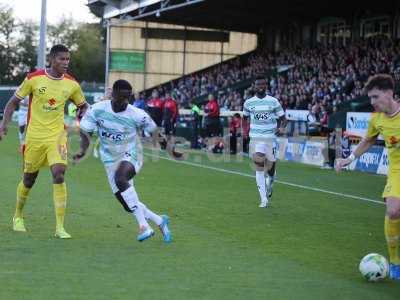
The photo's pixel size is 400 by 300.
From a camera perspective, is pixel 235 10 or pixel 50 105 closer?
pixel 50 105

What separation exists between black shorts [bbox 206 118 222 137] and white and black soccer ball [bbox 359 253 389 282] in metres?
23.5

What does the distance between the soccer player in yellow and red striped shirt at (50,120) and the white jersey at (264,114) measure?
5.37 m

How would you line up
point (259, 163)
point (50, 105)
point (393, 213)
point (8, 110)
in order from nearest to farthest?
1. point (393, 213)
2. point (50, 105)
3. point (8, 110)
4. point (259, 163)

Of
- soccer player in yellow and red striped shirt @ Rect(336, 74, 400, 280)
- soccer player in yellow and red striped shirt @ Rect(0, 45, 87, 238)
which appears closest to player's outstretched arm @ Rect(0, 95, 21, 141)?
soccer player in yellow and red striped shirt @ Rect(0, 45, 87, 238)

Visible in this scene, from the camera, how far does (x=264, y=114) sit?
15336 mm

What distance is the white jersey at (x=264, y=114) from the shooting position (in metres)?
15.3

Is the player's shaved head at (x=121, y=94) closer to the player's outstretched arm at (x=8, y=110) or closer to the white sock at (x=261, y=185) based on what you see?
the player's outstretched arm at (x=8, y=110)

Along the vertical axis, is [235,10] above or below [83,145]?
above

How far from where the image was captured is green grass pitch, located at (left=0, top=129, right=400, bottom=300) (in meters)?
7.63

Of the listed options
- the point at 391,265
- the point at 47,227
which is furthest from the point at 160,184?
the point at 391,265

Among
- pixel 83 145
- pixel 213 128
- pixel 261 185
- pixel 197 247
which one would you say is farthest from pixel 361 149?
pixel 213 128

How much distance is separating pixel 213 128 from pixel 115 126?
858 inches

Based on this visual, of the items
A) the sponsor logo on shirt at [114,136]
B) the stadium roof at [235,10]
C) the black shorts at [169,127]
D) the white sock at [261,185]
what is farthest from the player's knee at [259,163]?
the stadium roof at [235,10]

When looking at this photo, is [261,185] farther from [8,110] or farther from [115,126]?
[8,110]
